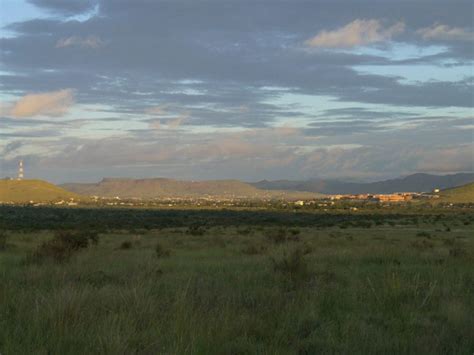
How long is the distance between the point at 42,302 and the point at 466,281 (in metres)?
8.14

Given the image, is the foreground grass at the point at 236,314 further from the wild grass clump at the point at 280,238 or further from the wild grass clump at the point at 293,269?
the wild grass clump at the point at 280,238

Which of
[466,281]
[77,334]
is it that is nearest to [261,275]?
[466,281]

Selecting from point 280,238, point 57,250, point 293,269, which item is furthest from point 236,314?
point 280,238

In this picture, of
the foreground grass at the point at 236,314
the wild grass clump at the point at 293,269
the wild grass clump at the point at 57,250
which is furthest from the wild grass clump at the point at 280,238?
the foreground grass at the point at 236,314

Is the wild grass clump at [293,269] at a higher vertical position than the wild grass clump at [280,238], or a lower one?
higher

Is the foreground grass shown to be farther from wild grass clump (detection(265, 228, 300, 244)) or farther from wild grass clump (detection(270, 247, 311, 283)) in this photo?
wild grass clump (detection(265, 228, 300, 244))

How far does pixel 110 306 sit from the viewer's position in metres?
7.97

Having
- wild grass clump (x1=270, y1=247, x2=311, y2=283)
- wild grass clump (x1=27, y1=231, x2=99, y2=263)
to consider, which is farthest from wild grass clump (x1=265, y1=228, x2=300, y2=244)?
wild grass clump (x1=270, y1=247, x2=311, y2=283)

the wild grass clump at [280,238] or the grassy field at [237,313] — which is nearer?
the grassy field at [237,313]

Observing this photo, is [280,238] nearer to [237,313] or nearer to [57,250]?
[57,250]

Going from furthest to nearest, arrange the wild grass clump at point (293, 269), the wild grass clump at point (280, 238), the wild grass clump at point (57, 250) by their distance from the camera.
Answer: the wild grass clump at point (280, 238), the wild grass clump at point (57, 250), the wild grass clump at point (293, 269)

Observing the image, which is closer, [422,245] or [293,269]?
[293,269]

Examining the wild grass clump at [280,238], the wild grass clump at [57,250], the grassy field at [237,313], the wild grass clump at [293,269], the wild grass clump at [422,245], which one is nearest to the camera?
the grassy field at [237,313]

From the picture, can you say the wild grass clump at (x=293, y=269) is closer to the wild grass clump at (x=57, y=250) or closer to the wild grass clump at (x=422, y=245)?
the wild grass clump at (x=57, y=250)
